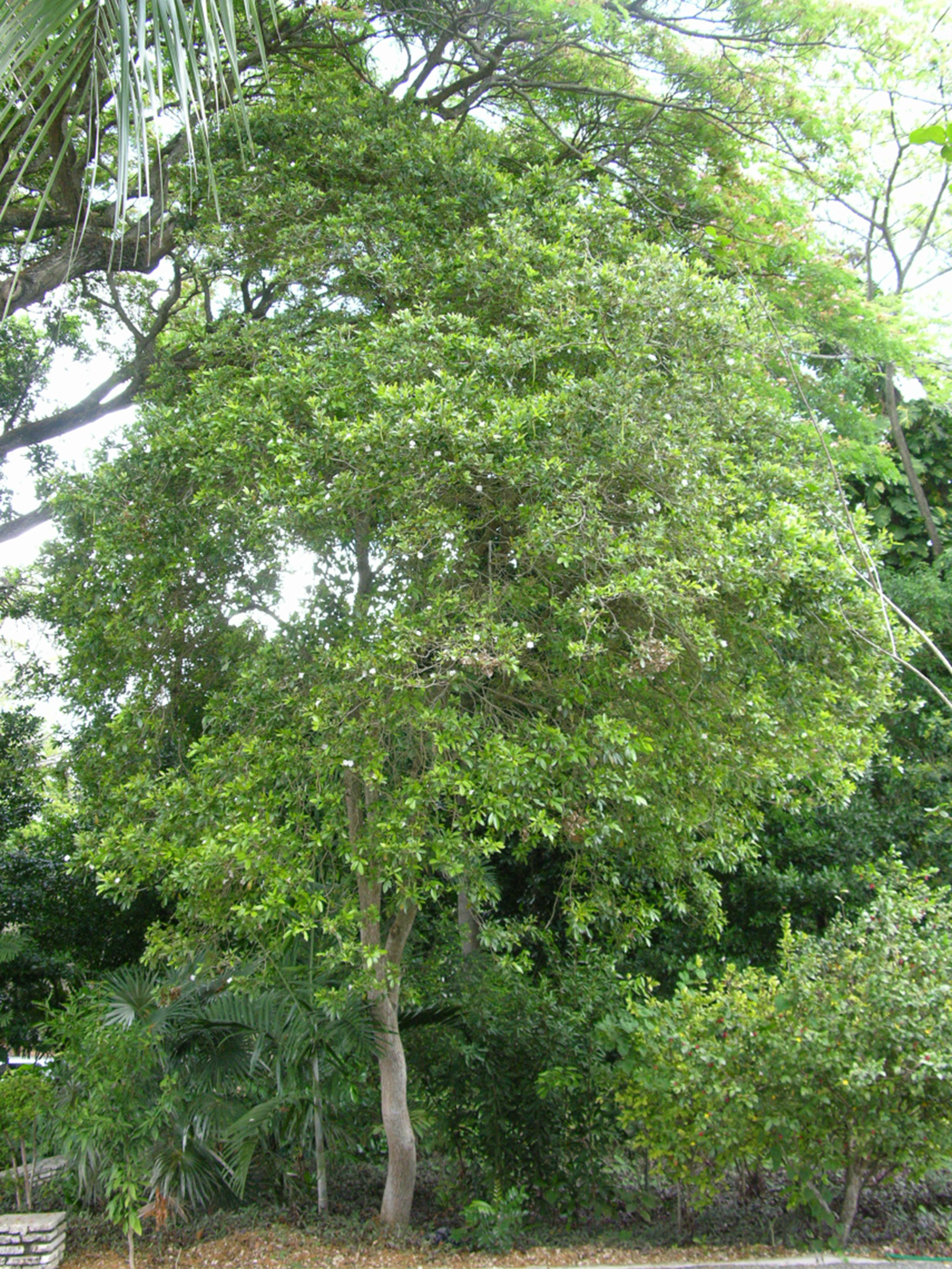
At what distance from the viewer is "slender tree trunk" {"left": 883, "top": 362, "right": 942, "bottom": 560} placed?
10570 millimetres

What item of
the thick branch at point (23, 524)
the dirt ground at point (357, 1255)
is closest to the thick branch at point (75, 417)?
the thick branch at point (23, 524)

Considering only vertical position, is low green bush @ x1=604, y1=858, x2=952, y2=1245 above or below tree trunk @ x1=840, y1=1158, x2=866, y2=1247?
above

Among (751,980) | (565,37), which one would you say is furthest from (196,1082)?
(565,37)

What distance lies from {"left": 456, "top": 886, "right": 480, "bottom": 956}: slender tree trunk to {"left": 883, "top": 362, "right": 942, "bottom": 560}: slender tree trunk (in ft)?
22.6

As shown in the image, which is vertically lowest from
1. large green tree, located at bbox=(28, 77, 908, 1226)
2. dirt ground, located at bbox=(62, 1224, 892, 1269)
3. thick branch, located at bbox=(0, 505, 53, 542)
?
dirt ground, located at bbox=(62, 1224, 892, 1269)

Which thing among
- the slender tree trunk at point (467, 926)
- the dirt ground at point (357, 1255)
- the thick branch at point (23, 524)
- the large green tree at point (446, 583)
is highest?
the thick branch at point (23, 524)

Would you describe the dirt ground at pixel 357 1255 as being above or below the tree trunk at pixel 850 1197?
below

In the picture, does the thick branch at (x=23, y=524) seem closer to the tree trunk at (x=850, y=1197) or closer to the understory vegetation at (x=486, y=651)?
the understory vegetation at (x=486, y=651)

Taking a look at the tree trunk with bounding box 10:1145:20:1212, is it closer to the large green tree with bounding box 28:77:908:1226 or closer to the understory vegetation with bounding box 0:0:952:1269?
the understory vegetation with bounding box 0:0:952:1269

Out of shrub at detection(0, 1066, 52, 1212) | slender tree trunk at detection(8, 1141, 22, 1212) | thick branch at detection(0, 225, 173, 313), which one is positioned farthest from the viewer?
thick branch at detection(0, 225, 173, 313)

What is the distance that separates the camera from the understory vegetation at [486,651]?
454cm

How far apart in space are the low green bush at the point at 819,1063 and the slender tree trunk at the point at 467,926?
1.64m

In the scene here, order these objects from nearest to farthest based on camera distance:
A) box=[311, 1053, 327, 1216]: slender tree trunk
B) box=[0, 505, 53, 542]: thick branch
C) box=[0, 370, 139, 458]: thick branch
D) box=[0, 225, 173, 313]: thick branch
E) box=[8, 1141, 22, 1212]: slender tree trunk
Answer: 1. box=[311, 1053, 327, 1216]: slender tree trunk
2. box=[8, 1141, 22, 1212]: slender tree trunk
3. box=[0, 225, 173, 313]: thick branch
4. box=[0, 505, 53, 542]: thick branch
5. box=[0, 370, 139, 458]: thick branch

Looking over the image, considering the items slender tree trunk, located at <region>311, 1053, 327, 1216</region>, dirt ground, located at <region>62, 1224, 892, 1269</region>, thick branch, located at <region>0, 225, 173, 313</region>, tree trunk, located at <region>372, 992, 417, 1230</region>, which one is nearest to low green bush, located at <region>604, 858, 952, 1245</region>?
dirt ground, located at <region>62, 1224, 892, 1269</region>
